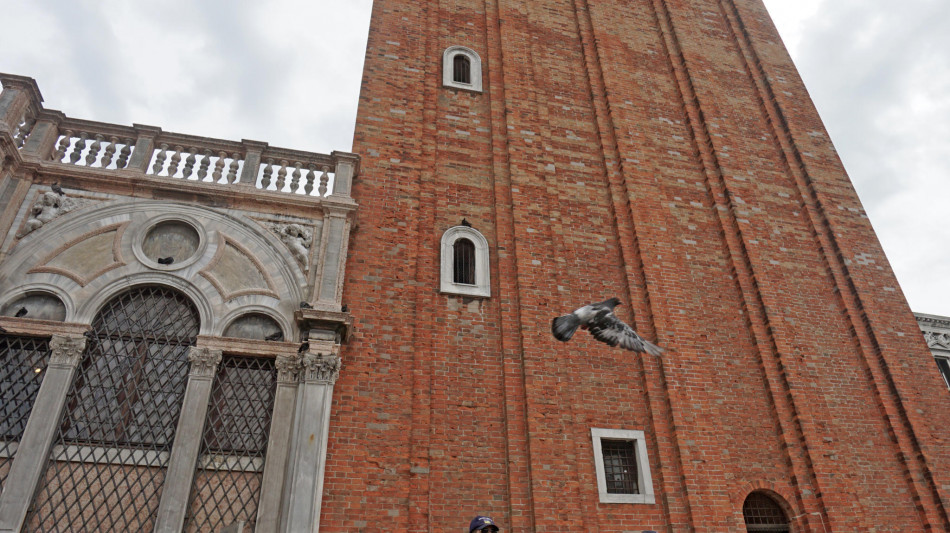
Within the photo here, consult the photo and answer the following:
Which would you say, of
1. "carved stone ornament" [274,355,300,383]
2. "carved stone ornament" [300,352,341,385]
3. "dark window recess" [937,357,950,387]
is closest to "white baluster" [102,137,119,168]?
"carved stone ornament" [274,355,300,383]

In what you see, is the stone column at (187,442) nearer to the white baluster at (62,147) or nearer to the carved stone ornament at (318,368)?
the carved stone ornament at (318,368)

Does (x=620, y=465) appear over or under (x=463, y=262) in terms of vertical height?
under

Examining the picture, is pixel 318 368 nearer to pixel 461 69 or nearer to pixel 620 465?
pixel 620 465

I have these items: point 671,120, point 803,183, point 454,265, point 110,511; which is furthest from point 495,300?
point 803,183

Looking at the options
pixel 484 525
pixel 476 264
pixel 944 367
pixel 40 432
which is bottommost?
pixel 484 525

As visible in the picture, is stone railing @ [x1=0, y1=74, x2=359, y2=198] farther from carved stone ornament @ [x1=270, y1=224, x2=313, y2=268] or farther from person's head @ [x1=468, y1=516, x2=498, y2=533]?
person's head @ [x1=468, y1=516, x2=498, y2=533]

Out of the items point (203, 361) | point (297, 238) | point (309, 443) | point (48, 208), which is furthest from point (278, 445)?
point (48, 208)

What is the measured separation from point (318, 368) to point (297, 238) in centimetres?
208

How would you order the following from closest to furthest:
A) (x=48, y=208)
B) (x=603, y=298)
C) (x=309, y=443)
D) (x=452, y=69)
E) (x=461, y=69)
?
(x=309, y=443) → (x=48, y=208) → (x=603, y=298) → (x=452, y=69) → (x=461, y=69)

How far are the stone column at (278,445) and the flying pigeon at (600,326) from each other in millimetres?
3739

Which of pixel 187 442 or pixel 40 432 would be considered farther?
pixel 187 442

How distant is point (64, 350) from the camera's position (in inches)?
280

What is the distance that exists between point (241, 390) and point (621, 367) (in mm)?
5615

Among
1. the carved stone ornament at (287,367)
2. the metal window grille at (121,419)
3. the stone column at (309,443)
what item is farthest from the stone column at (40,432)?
the stone column at (309,443)
